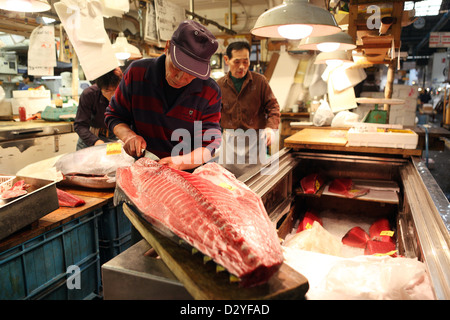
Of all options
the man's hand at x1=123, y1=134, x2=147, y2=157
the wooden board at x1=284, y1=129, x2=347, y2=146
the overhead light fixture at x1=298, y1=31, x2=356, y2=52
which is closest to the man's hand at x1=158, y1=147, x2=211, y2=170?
the man's hand at x1=123, y1=134, x2=147, y2=157

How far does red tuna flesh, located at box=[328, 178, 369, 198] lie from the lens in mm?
3588

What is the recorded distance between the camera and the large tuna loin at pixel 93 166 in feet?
9.42

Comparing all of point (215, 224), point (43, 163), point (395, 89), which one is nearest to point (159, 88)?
point (215, 224)

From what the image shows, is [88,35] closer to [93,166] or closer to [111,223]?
[93,166]

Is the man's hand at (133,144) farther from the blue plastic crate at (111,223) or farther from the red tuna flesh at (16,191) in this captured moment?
the blue plastic crate at (111,223)

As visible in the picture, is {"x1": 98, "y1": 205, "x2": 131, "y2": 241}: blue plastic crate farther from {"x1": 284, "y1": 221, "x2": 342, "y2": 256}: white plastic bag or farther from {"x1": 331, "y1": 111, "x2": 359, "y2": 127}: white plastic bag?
{"x1": 331, "y1": 111, "x2": 359, "y2": 127}: white plastic bag

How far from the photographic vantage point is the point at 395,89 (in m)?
8.00

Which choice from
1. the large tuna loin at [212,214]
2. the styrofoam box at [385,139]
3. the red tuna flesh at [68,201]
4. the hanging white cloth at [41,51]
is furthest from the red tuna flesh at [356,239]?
the hanging white cloth at [41,51]

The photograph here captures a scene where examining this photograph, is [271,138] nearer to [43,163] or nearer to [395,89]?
[43,163]

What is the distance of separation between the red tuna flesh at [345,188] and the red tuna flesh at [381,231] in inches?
13.9
